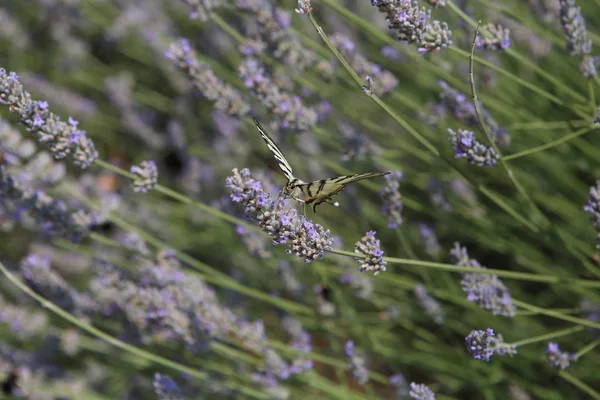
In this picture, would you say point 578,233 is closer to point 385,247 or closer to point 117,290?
point 385,247

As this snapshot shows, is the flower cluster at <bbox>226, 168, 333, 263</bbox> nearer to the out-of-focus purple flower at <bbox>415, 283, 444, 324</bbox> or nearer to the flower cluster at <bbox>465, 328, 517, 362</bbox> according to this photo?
the flower cluster at <bbox>465, 328, 517, 362</bbox>

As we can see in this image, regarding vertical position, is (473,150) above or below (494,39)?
below

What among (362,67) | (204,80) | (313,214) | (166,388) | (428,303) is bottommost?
(166,388)

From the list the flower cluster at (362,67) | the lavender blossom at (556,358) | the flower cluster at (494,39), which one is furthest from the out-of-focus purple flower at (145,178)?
the lavender blossom at (556,358)

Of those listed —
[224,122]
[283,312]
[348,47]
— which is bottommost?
[283,312]

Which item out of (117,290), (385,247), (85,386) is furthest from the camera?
(385,247)

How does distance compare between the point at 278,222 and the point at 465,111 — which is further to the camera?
the point at 465,111

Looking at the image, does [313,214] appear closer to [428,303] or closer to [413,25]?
[428,303]

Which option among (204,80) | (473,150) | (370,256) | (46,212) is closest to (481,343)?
(370,256)

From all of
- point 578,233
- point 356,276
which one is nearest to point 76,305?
point 356,276
